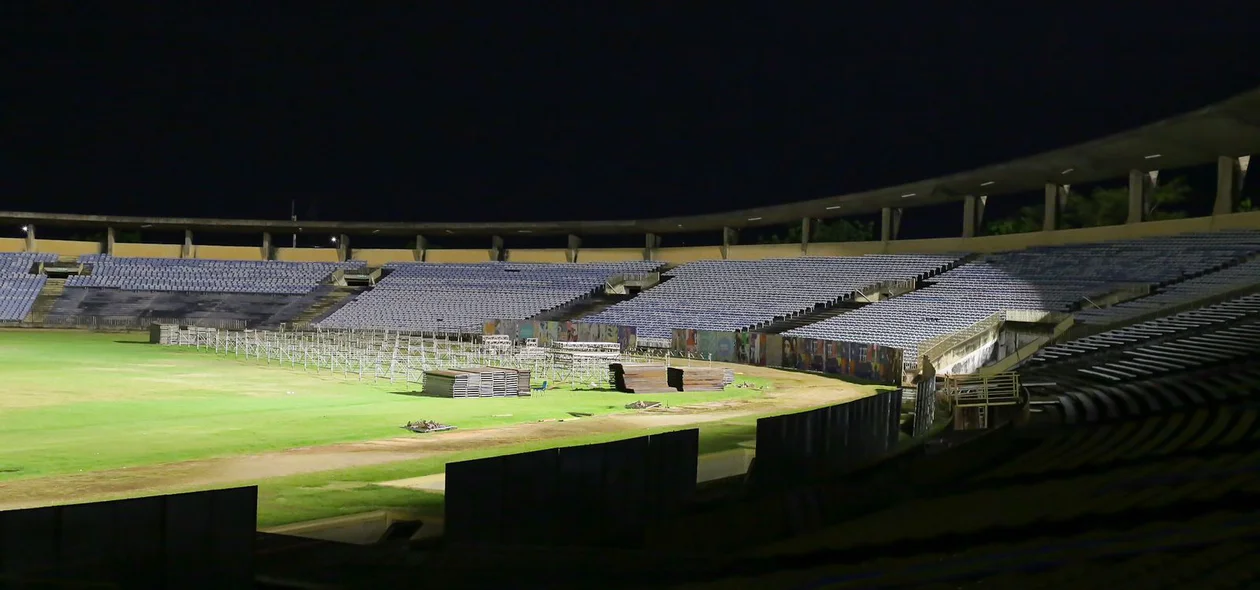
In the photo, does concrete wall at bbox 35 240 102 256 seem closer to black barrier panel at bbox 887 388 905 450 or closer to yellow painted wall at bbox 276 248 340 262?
yellow painted wall at bbox 276 248 340 262

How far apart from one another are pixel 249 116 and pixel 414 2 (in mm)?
20161

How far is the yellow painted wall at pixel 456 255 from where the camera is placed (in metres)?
77.6

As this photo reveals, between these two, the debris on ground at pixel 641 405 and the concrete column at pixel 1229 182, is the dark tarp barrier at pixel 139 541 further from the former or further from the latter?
the concrete column at pixel 1229 182

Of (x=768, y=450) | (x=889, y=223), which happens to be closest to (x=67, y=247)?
(x=889, y=223)

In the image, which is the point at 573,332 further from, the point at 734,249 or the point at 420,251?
the point at 420,251

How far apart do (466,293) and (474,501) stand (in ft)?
187

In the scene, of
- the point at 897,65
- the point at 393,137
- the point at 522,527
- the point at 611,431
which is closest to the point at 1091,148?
the point at 611,431

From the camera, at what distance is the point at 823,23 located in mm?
84875

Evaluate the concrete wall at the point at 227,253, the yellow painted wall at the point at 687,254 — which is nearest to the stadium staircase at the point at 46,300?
the concrete wall at the point at 227,253

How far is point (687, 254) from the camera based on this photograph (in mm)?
71875

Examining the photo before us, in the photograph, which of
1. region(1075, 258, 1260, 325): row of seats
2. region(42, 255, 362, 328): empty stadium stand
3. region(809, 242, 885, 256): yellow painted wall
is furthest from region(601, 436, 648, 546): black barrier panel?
region(42, 255, 362, 328): empty stadium stand

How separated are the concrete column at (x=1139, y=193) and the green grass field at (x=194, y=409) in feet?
80.4

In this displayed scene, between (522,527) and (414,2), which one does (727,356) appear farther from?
(414,2)

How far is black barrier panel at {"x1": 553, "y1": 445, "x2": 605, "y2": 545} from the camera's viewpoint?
1010 centimetres
